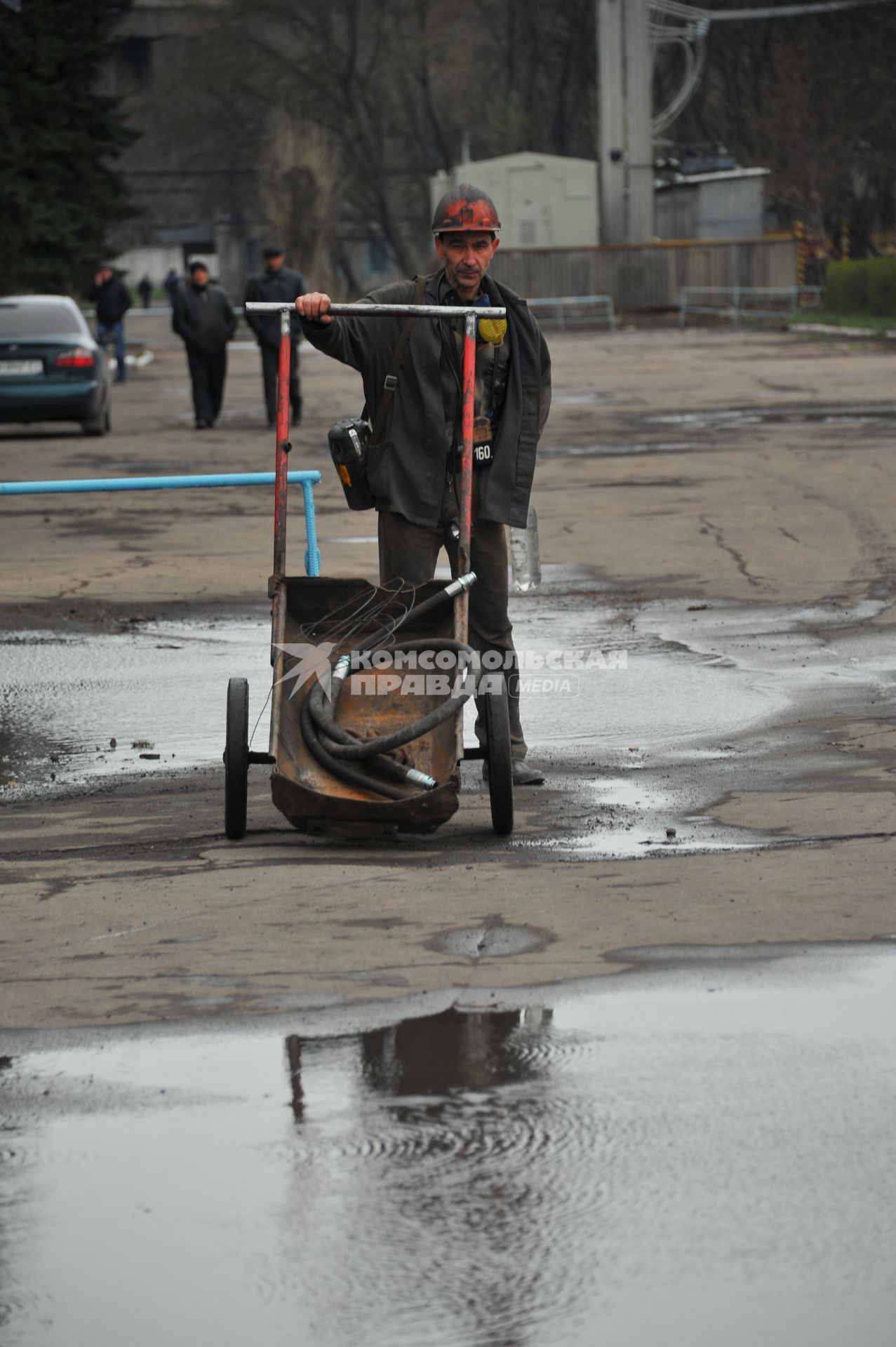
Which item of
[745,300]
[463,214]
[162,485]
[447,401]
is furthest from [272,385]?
[745,300]

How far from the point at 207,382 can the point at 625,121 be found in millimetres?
34286

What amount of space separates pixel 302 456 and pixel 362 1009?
14.8 metres

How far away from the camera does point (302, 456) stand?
19109mm

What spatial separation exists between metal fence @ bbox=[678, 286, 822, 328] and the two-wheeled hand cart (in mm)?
42897

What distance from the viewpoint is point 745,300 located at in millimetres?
51969

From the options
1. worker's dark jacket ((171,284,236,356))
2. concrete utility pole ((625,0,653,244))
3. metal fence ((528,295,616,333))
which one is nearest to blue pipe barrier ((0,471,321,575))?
worker's dark jacket ((171,284,236,356))

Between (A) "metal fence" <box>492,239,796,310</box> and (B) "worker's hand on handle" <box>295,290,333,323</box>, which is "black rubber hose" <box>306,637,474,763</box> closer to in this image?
(B) "worker's hand on handle" <box>295,290,333,323</box>

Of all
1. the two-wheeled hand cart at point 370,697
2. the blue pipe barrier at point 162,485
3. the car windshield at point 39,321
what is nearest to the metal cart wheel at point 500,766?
the two-wheeled hand cart at point 370,697

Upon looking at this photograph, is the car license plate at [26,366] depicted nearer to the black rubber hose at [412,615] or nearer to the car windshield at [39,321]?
the car windshield at [39,321]

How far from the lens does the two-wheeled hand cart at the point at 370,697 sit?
6.14 meters

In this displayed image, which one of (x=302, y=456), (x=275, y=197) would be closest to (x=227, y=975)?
(x=302, y=456)

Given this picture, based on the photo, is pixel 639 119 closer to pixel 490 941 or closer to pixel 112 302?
pixel 112 302

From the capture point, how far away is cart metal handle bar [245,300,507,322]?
6.33m

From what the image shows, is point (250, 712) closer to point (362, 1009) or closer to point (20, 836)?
point (20, 836)
